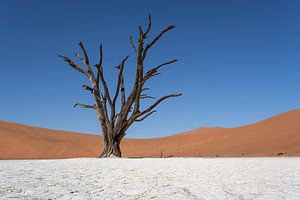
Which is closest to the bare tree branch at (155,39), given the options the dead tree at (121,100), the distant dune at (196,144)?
the dead tree at (121,100)

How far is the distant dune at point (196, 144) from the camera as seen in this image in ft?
66.9

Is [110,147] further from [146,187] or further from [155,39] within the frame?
[146,187]

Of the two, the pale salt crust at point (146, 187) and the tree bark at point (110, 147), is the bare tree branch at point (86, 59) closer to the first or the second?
the tree bark at point (110, 147)

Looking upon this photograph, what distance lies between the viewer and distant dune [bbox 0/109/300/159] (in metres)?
20.4

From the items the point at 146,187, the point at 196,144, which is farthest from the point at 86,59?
the point at 196,144

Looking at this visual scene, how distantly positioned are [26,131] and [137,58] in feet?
73.1

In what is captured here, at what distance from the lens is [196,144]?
95.3 feet

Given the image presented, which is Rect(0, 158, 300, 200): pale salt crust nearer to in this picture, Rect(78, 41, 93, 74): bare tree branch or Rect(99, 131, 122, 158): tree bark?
Rect(99, 131, 122, 158): tree bark

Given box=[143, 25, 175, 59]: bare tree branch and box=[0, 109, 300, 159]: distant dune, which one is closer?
box=[143, 25, 175, 59]: bare tree branch

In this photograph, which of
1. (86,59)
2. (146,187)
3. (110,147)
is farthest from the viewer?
(86,59)

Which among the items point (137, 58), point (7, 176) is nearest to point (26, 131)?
point (137, 58)

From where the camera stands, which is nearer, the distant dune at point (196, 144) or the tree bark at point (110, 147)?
the tree bark at point (110, 147)

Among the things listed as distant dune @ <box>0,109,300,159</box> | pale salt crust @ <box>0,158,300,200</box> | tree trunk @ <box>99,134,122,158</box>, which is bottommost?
pale salt crust @ <box>0,158,300,200</box>

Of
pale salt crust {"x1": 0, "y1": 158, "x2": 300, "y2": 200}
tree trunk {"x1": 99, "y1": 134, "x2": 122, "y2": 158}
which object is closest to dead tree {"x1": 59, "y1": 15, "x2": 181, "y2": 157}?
tree trunk {"x1": 99, "y1": 134, "x2": 122, "y2": 158}
